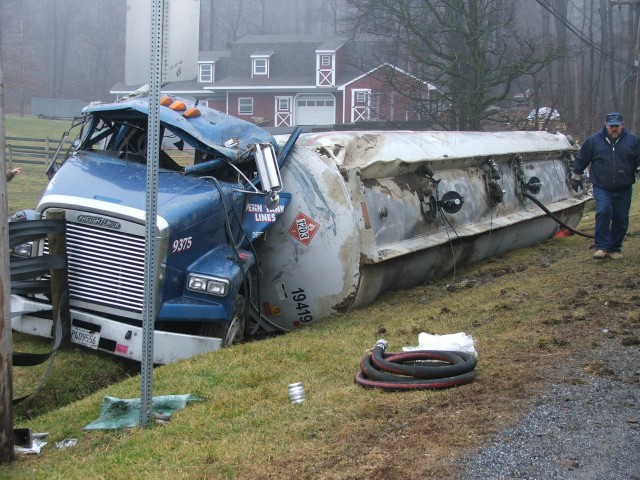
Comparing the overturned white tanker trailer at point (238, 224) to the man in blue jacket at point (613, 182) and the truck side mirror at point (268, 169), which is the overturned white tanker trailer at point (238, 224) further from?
the man in blue jacket at point (613, 182)

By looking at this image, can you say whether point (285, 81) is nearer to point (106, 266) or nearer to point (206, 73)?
point (206, 73)

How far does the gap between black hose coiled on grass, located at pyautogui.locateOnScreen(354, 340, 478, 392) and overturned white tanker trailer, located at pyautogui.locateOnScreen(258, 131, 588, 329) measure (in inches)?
117

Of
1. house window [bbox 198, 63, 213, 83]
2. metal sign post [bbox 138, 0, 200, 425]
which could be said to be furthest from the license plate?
house window [bbox 198, 63, 213, 83]

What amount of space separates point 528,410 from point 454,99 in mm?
23679

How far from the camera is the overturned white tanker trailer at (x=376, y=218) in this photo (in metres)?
9.08

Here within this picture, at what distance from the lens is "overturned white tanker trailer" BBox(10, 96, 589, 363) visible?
730cm

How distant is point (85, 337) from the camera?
7.39 metres

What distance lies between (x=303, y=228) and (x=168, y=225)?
7.04 ft

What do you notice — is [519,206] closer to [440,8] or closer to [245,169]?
[245,169]

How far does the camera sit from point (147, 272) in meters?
5.44

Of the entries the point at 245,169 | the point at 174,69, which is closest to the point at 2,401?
the point at 174,69

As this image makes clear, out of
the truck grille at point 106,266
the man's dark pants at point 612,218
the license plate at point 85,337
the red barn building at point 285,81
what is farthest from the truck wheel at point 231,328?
the red barn building at point 285,81

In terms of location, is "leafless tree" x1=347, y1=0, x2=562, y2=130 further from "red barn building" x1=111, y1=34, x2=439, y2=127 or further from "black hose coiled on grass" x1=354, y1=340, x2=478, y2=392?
"red barn building" x1=111, y1=34, x2=439, y2=127

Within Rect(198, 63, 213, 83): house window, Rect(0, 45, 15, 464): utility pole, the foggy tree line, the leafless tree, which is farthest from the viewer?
Rect(198, 63, 213, 83): house window
